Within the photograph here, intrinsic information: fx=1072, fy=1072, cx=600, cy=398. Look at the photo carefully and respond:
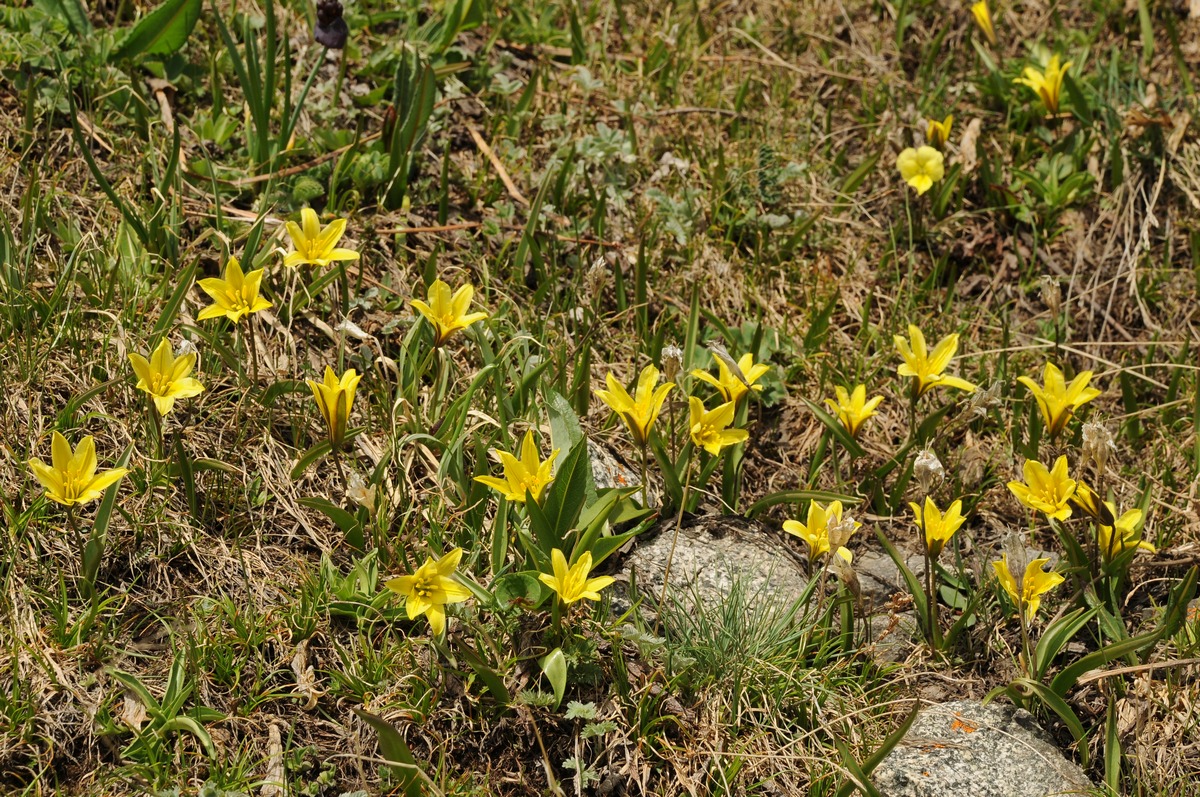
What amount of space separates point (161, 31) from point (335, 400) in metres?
1.55

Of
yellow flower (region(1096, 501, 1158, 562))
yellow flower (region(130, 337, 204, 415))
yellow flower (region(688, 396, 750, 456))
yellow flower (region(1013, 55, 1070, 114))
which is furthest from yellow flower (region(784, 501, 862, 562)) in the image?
yellow flower (region(1013, 55, 1070, 114))

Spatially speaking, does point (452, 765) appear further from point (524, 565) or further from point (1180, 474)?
point (1180, 474)

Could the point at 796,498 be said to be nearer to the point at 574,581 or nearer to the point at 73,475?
the point at 574,581

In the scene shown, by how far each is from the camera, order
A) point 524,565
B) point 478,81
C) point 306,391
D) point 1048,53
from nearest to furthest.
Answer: point 524,565 → point 306,391 → point 478,81 → point 1048,53

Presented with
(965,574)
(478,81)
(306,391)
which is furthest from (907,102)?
(306,391)

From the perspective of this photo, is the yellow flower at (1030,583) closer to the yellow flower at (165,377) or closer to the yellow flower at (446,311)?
the yellow flower at (446,311)

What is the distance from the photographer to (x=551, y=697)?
6.89 feet

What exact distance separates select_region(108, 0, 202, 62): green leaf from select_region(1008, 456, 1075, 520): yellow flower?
8.42 ft

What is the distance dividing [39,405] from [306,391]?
0.57m

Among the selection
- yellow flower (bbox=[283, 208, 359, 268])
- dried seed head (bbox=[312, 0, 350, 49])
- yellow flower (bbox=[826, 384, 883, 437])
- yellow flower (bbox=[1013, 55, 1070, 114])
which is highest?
dried seed head (bbox=[312, 0, 350, 49])

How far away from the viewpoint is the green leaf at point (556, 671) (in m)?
2.12

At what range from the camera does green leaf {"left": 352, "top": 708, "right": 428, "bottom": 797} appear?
6.02ft

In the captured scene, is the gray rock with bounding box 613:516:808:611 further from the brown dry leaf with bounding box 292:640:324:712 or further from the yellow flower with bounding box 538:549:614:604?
the brown dry leaf with bounding box 292:640:324:712

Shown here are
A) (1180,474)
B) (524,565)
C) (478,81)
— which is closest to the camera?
(524,565)
